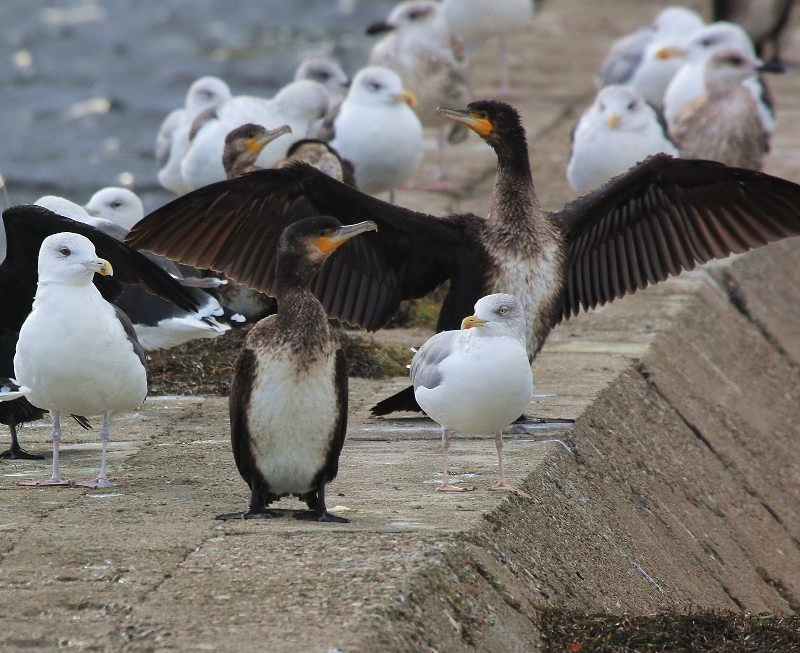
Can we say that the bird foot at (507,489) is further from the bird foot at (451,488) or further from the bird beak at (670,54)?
the bird beak at (670,54)

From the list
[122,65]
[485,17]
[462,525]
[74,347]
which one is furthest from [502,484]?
[122,65]

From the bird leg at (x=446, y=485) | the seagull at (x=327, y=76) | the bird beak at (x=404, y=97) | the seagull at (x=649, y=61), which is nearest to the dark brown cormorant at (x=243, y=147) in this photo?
the bird beak at (x=404, y=97)

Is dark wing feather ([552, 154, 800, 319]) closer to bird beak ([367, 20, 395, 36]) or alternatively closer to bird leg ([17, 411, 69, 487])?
bird leg ([17, 411, 69, 487])

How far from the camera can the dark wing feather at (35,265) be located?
290 inches

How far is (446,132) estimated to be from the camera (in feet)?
51.6

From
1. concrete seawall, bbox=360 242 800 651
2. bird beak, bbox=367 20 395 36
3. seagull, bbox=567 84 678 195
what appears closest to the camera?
concrete seawall, bbox=360 242 800 651

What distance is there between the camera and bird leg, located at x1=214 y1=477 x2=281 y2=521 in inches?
237

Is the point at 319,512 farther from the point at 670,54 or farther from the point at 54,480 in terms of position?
the point at 670,54

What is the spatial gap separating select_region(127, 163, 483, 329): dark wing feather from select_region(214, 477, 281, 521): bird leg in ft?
6.49

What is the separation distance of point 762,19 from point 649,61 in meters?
4.85

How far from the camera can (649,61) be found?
17.0 metres

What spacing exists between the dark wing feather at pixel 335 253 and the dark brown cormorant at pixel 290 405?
1711mm

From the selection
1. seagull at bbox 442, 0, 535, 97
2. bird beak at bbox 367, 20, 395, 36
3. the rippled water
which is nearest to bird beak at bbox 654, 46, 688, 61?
seagull at bbox 442, 0, 535, 97

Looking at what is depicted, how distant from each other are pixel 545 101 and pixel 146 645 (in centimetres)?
1390
